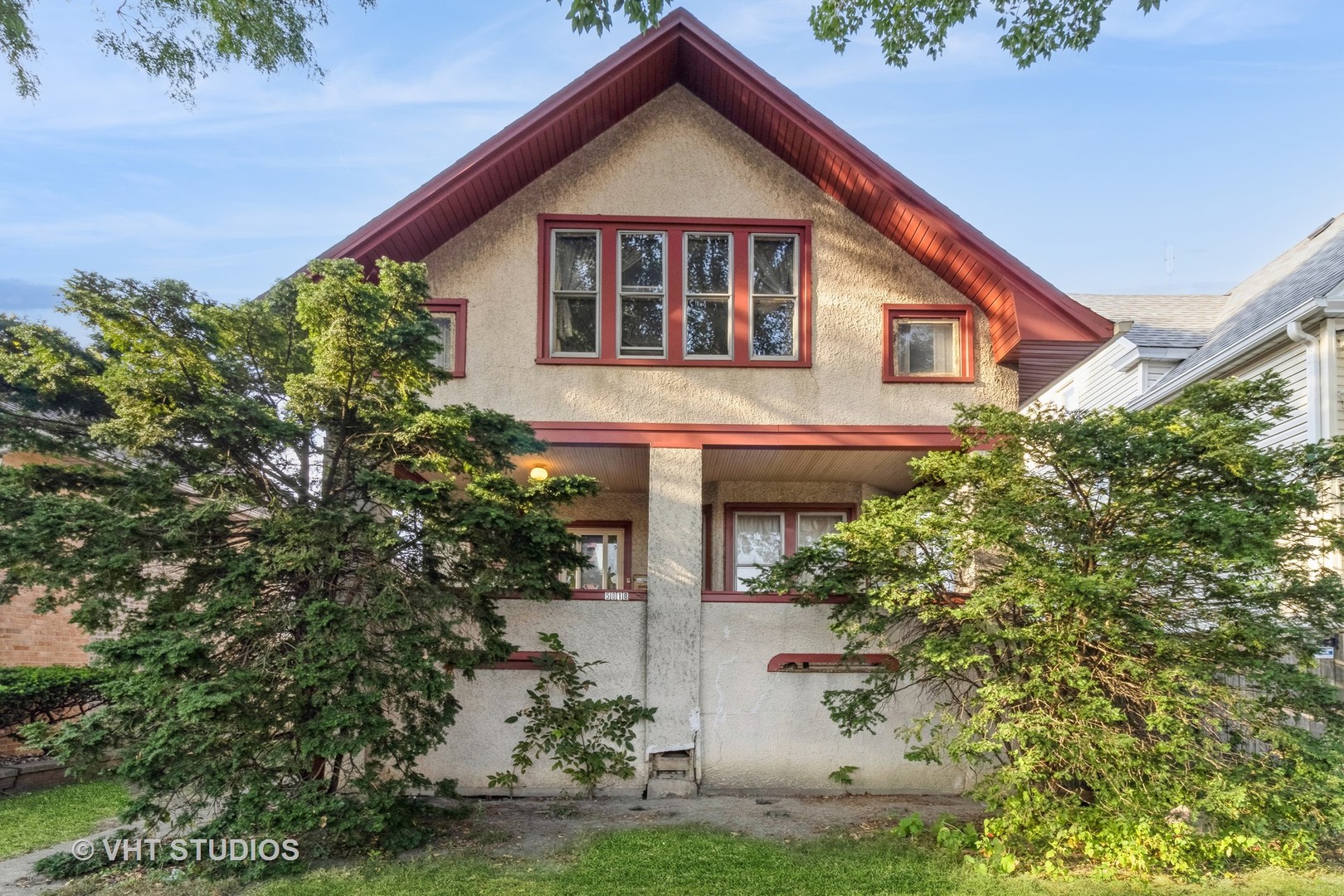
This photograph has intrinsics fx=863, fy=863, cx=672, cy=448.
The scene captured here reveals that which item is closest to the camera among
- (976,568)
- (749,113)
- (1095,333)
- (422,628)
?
(422,628)

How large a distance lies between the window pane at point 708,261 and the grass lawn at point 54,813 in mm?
7610

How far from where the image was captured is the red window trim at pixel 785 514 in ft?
38.1

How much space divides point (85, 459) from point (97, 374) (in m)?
0.68

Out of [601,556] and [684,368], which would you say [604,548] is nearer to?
[601,556]

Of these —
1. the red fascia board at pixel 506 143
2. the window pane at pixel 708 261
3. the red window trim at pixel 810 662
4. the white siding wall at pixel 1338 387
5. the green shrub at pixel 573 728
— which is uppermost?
the red fascia board at pixel 506 143

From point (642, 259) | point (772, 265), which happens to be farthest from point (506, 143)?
point (772, 265)

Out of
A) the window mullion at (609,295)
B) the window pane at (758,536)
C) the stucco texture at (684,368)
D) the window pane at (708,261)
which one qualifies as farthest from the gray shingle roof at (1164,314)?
the window mullion at (609,295)

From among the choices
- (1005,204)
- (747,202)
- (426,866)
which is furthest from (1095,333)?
(1005,204)

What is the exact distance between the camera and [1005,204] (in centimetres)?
1631

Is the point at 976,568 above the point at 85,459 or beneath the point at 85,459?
beneath

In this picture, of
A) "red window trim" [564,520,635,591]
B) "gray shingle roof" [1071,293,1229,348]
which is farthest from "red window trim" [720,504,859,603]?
"gray shingle roof" [1071,293,1229,348]

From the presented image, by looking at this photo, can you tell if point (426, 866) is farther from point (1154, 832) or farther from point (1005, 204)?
point (1005, 204)

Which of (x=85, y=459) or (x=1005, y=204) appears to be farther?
(x=1005, y=204)

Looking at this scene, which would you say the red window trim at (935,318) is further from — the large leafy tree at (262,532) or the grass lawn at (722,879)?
the grass lawn at (722,879)
